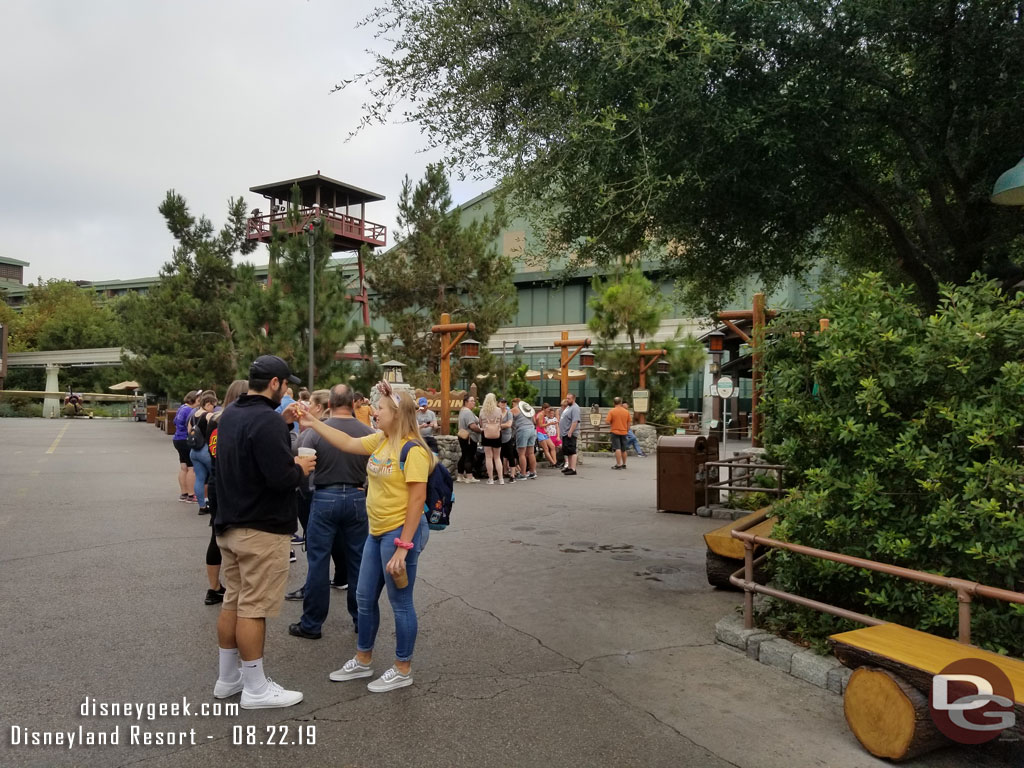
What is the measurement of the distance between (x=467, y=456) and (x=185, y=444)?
5.66m

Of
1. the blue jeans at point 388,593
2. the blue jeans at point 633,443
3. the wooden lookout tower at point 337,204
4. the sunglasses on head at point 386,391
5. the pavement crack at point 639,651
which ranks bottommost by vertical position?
the blue jeans at point 633,443

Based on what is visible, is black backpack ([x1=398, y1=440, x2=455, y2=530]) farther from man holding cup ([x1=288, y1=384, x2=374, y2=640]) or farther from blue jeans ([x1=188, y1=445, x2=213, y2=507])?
blue jeans ([x1=188, y1=445, x2=213, y2=507])

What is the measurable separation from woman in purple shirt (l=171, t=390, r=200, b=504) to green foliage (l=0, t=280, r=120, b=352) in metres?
62.6

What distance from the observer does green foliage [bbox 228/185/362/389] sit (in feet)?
82.5

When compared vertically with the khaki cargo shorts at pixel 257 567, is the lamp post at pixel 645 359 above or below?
above

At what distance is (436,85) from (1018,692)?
6.50 metres

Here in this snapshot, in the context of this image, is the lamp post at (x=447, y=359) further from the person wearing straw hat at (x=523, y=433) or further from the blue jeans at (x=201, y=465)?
the blue jeans at (x=201, y=465)

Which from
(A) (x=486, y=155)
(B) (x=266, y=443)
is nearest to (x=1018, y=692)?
(B) (x=266, y=443)

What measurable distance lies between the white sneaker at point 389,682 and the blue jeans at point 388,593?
84 mm

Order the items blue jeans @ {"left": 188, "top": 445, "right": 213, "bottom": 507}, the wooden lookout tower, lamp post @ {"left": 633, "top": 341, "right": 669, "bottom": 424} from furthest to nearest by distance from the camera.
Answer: the wooden lookout tower, lamp post @ {"left": 633, "top": 341, "right": 669, "bottom": 424}, blue jeans @ {"left": 188, "top": 445, "right": 213, "bottom": 507}

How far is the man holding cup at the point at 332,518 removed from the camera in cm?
510

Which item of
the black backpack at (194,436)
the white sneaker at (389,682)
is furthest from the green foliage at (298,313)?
the white sneaker at (389,682)

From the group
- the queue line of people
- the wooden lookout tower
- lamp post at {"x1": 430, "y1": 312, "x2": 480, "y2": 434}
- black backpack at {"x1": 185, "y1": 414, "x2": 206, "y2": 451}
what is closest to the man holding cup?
the queue line of people

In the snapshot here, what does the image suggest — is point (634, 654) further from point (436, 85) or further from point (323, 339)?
point (323, 339)
